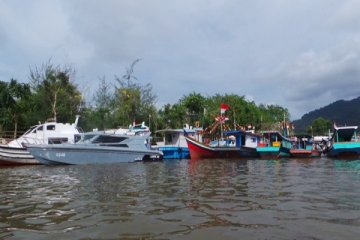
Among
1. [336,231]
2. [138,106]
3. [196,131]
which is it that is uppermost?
[138,106]

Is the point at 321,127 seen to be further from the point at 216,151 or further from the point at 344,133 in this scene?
the point at 216,151

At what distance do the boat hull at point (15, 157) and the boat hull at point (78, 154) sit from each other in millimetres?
1370

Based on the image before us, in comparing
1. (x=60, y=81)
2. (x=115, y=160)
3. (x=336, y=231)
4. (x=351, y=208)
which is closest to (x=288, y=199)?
(x=351, y=208)

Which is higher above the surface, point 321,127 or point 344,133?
point 321,127

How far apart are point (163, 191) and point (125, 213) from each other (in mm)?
3696

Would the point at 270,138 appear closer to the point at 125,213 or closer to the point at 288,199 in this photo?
the point at 288,199

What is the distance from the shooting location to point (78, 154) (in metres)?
27.1

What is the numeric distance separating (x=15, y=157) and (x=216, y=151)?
17.4 meters

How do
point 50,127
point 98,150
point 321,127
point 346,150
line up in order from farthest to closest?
point 321,127, point 346,150, point 50,127, point 98,150

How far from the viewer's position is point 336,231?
6.38 metres

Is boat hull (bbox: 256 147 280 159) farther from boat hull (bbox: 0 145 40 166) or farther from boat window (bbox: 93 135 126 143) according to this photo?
boat hull (bbox: 0 145 40 166)

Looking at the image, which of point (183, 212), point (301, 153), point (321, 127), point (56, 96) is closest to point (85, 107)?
point (56, 96)

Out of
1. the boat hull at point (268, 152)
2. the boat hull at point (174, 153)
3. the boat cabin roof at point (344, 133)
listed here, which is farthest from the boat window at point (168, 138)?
the boat cabin roof at point (344, 133)

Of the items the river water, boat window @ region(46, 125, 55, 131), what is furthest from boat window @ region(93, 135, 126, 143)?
the river water
